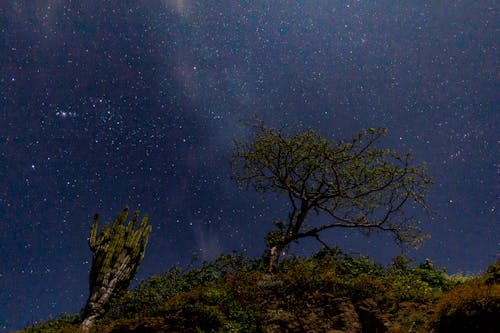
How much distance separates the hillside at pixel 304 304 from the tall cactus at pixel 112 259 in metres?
1.07

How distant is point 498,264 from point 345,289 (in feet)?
16.8

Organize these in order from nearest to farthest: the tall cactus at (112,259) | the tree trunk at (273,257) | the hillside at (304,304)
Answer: the hillside at (304,304) < the tall cactus at (112,259) < the tree trunk at (273,257)

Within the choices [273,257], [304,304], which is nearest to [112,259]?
[273,257]

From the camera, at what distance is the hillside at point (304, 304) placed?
810 centimetres

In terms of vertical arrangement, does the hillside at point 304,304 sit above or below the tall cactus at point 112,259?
below

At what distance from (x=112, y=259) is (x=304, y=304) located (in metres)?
10.1

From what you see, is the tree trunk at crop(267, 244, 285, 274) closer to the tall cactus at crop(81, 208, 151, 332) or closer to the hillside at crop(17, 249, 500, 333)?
the hillside at crop(17, 249, 500, 333)

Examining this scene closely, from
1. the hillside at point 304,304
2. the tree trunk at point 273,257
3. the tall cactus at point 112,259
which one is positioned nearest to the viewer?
the hillside at point 304,304

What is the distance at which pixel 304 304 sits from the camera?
12.2 metres

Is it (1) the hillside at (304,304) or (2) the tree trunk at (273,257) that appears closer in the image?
(1) the hillside at (304,304)

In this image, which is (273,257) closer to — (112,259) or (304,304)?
(304,304)

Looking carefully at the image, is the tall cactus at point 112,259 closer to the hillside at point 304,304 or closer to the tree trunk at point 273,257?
the hillside at point 304,304

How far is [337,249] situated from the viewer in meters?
19.0

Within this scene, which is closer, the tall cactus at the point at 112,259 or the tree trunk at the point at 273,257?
the tall cactus at the point at 112,259
